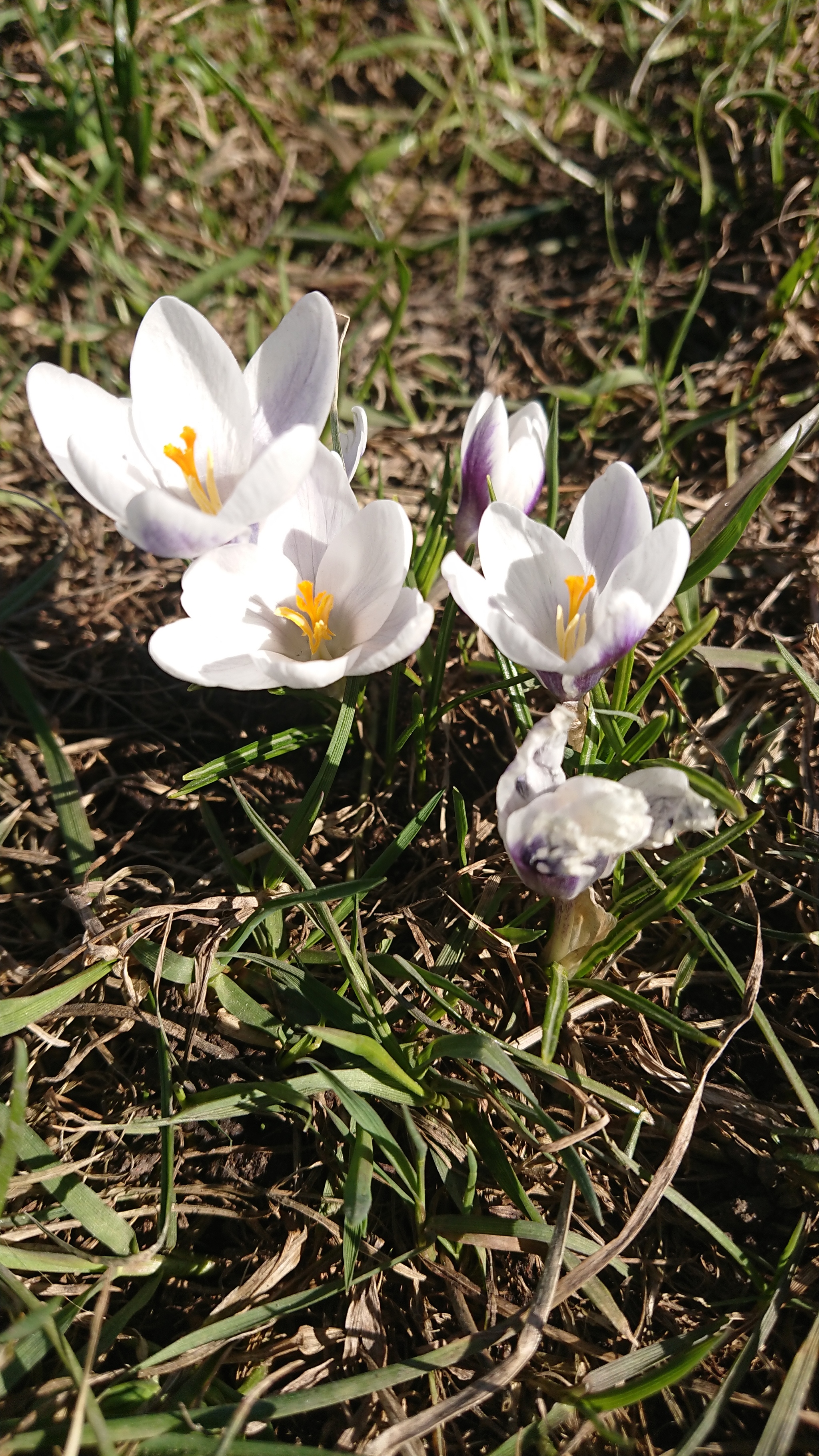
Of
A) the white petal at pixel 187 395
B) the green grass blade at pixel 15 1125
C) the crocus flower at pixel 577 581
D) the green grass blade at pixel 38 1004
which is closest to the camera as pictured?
the green grass blade at pixel 15 1125

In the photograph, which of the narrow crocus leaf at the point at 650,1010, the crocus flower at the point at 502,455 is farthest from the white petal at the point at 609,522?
the narrow crocus leaf at the point at 650,1010

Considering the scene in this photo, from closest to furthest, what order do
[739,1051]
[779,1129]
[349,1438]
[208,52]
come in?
[349,1438] < [779,1129] < [739,1051] < [208,52]

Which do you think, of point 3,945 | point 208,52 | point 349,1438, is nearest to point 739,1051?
point 349,1438

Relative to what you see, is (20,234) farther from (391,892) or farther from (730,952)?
(730,952)

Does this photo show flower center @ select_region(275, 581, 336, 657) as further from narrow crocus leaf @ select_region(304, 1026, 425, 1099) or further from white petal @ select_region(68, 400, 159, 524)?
narrow crocus leaf @ select_region(304, 1026, 425, 1099)

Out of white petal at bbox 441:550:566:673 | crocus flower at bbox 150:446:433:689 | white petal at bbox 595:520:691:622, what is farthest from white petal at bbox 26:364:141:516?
white petal at bbox 595:520:691:622

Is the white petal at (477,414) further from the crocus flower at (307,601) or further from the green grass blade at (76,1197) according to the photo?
the green grass blade at (76,1197)

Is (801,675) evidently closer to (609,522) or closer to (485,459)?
(609,522)
